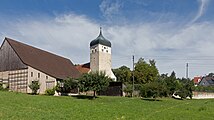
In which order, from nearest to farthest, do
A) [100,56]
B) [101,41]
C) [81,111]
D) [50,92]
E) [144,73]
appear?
[81,111] < [50,92] < [144,73] < [100,56] < [101,41]

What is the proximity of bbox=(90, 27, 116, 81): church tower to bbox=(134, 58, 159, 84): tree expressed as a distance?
7235 millimetres

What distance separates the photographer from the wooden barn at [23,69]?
53000mm

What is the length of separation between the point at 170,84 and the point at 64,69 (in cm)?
2412

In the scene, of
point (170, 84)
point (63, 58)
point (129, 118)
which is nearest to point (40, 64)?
point (63, 58)

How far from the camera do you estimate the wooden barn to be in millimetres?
53000

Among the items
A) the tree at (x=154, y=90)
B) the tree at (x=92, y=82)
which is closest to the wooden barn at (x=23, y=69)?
the tree at (x=92, y=82)

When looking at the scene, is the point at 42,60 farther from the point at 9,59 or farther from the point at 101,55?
the point at 101,55

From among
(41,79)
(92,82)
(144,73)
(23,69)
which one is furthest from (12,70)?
(144,73)

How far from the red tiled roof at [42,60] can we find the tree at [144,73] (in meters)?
20.5

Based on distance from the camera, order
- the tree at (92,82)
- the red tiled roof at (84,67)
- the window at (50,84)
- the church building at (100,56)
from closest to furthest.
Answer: the tree at (92,82)
the window at (50,84)
the red tiled roof at (84,67)
the church building at (100,56)

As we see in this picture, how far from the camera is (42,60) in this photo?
59031mm

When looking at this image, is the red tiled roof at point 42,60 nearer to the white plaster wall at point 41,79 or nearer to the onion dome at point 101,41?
the white plaster wall at point 41,79

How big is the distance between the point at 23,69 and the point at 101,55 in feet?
114

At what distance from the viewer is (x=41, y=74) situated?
5425 cm
